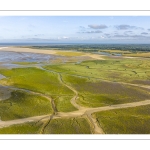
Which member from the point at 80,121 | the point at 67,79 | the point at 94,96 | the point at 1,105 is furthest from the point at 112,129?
the point at 67,79

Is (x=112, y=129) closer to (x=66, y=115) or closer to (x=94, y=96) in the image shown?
(x=66, y=115)

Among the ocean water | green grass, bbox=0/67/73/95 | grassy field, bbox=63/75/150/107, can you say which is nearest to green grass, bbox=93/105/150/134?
grassy field, bbox=63/75/150/107

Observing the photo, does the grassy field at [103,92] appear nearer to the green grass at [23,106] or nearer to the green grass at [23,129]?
the green grass at [23,106]

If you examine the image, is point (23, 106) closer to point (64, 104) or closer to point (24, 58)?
point (64, 104)

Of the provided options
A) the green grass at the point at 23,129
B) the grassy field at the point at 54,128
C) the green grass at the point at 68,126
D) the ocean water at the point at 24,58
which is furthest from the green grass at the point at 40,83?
the ocean water at the point at 24,58

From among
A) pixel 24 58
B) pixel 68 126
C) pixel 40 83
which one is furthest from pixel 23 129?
pixel 24 58
